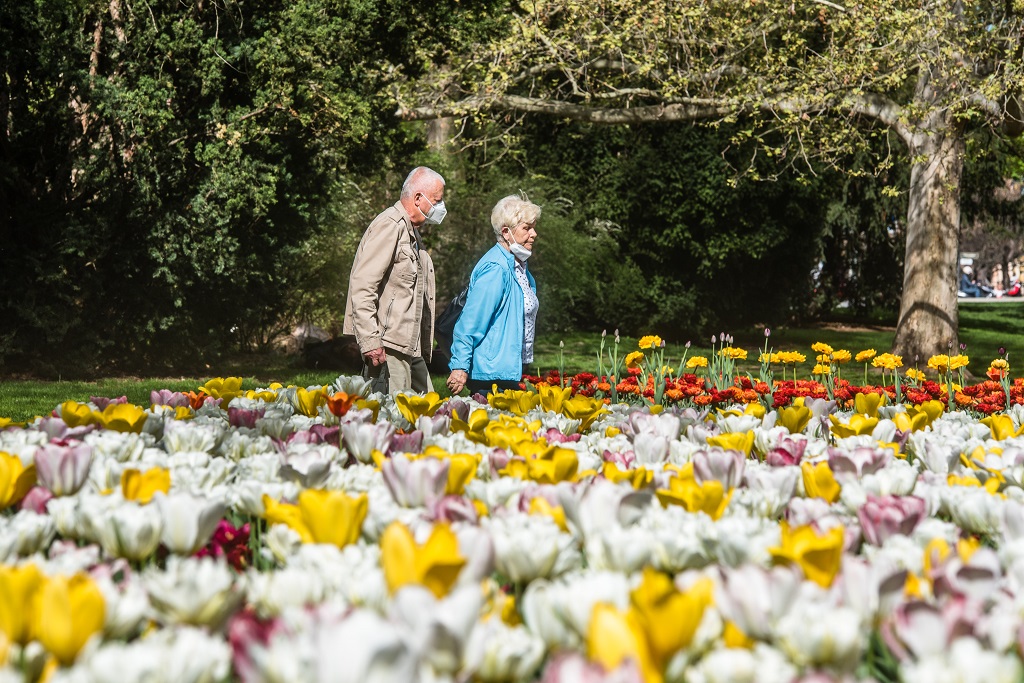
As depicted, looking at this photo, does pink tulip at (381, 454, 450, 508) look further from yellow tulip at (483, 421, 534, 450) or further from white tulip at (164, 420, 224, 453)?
white tulip at (164, 420, 224, 453)

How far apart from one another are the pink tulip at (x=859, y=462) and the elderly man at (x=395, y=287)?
319 cm

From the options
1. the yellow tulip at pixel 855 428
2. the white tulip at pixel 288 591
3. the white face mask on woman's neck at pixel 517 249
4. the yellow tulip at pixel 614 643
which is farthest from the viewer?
the white face mask on woman's neck at pixel 517 249

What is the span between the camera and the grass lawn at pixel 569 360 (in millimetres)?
9341

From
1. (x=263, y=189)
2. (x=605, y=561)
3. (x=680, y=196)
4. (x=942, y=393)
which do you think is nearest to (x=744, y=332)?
(x=680, y=196)

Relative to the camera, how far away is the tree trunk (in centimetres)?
1272

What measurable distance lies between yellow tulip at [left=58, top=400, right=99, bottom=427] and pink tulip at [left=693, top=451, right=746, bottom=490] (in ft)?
5.90

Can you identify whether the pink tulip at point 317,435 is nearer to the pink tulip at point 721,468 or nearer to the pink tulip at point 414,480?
the pink tulip at point 414,480

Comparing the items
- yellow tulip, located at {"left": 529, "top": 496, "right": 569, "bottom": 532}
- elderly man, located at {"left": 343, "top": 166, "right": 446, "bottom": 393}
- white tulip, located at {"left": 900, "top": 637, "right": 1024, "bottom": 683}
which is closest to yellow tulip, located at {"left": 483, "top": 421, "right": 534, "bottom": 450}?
yellow tulip, located at {"left": 529, "top": 496, "right": 569, "bottom": 532}

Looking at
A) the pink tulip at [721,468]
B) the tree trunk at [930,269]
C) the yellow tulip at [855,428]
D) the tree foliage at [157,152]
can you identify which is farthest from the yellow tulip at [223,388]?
the tree trunk at [930,269]

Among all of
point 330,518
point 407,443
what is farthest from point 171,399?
point 330,518

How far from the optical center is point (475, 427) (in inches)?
117

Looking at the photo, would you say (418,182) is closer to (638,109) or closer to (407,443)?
(407,443)

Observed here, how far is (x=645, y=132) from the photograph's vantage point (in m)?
19.3

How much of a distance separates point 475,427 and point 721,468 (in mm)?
967
